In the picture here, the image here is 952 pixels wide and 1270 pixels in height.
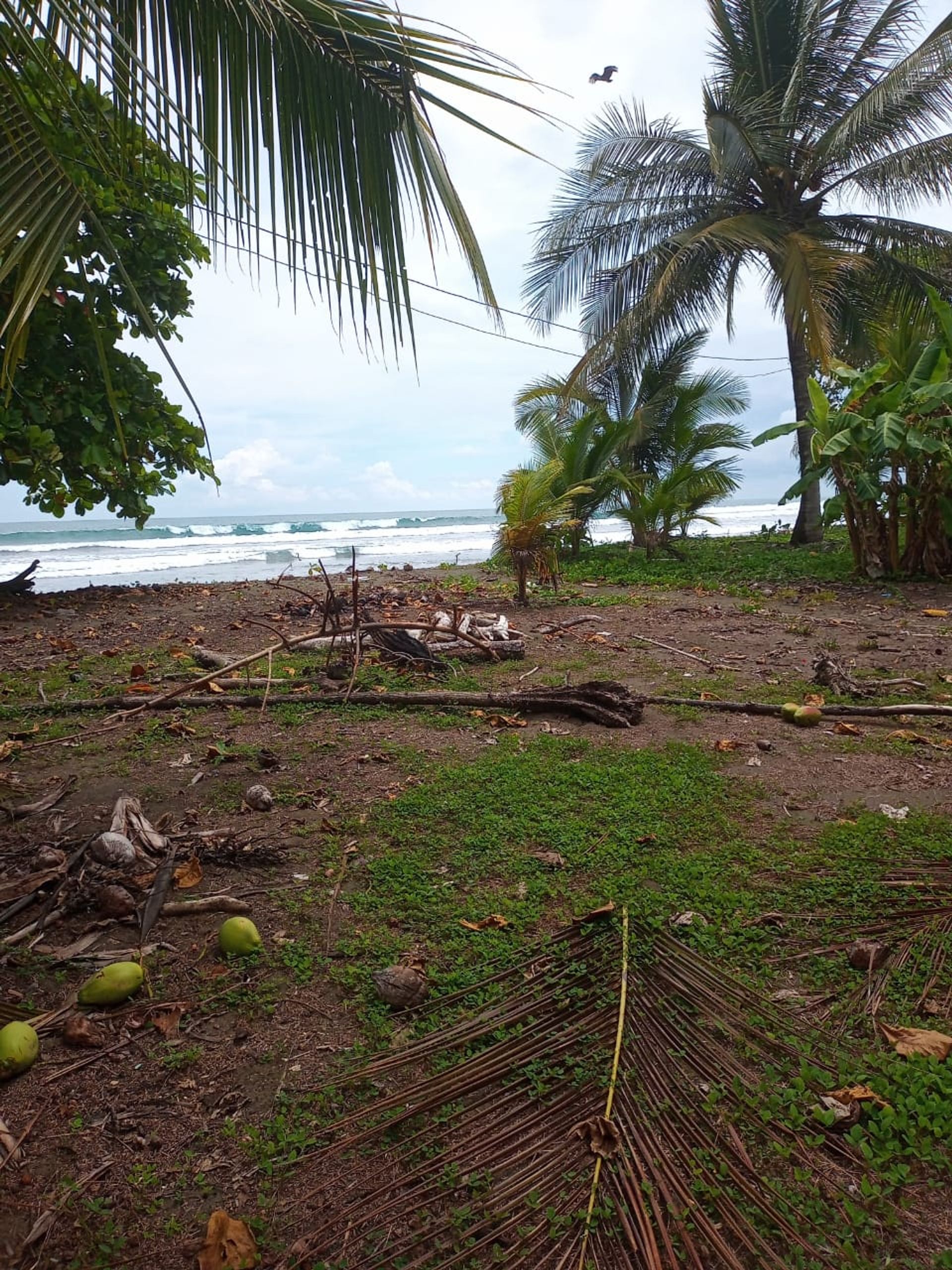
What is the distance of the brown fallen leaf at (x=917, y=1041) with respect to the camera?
1.52 metres

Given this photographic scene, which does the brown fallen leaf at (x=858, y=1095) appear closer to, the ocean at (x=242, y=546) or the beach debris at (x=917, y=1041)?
the beach debris at (x=917, y=1041)

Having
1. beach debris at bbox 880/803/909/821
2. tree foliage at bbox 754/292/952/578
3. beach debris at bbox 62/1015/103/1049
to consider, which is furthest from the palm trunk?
beach debris at bbox 62/1015/103/1049

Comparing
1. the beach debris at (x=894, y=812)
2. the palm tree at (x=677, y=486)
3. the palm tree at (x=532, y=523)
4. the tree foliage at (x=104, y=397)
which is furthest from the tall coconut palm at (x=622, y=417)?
the beach debris at (x=894, y=812)

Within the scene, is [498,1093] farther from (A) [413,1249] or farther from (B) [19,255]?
(B) [19,255]

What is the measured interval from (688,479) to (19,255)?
1130cm

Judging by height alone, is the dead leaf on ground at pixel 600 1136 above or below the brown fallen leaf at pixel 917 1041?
above

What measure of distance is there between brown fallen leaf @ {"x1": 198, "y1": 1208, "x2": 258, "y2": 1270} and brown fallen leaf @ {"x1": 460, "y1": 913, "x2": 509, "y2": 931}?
3.11ft

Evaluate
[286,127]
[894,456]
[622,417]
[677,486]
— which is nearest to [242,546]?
[622,417]

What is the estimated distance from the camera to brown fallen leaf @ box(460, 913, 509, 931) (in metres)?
2.08

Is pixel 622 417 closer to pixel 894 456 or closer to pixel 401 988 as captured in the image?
pixel 894 456

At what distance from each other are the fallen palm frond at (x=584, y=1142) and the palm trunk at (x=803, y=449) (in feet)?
38.0

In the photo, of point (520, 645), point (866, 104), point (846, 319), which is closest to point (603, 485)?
point (846, 319)

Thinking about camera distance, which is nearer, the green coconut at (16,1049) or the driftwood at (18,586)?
the green coconut at (16,1049)

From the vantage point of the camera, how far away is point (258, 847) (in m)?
2.55
